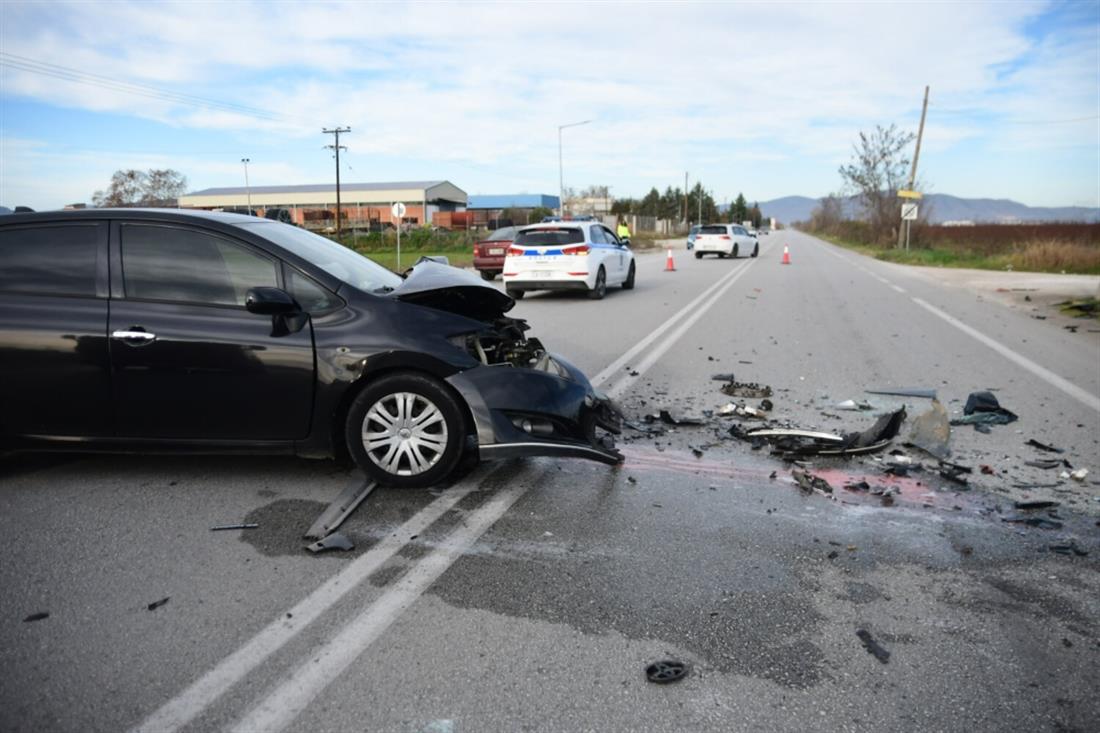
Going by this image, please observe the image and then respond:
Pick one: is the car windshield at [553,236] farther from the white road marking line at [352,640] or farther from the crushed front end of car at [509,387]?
the white road marking line at [352,640]

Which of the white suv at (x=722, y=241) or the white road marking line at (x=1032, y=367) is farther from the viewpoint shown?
the white suv at (x=722, y=241)

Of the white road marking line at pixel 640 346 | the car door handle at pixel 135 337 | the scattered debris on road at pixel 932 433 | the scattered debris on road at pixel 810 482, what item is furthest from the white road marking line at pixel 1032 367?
the car door handle at pixel 135 337

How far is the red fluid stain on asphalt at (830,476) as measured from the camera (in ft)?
15.5

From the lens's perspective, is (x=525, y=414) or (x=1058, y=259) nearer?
(x=525, y=414)

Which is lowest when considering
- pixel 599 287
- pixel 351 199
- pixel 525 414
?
pixel 525 414

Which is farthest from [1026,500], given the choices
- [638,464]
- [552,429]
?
[552,429]

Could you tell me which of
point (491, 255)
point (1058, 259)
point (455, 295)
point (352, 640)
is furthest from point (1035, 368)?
point (1058, 259)

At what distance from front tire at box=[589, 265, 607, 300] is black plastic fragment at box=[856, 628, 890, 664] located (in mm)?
13974

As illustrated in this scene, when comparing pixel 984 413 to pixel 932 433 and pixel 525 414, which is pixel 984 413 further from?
pixel 525 414

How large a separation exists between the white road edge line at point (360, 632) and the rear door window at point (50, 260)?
2.66 meters

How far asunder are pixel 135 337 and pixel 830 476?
4300 mm

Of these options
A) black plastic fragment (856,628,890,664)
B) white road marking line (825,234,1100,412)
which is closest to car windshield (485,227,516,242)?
white road marking line (825,234,1100,412)

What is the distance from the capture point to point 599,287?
17.3 m

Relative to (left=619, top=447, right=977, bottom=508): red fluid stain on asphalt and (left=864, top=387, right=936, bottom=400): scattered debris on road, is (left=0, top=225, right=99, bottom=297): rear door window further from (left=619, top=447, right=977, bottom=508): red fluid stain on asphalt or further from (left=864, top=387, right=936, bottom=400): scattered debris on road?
(left=864, top=387, right=936, bottom=400): scattered debris on road
